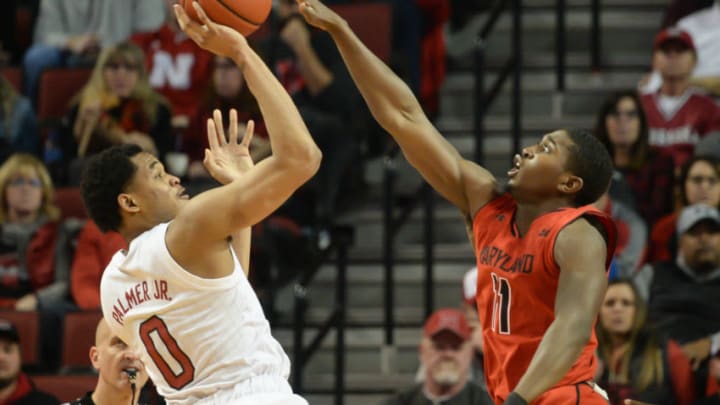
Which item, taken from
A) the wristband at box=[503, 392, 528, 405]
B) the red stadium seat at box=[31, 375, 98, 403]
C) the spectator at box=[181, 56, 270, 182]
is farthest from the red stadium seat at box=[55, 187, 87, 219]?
the wristband at box=[503, 392, 528, 405]

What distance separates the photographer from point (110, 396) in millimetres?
6238

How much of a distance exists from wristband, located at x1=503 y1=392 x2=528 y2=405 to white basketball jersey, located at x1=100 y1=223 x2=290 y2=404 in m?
0.75

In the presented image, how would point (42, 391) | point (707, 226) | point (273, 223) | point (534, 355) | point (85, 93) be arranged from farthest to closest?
point (85, 93)
point (273, 223)
point (707, 226)
point (42, 391)
point (534, 355)

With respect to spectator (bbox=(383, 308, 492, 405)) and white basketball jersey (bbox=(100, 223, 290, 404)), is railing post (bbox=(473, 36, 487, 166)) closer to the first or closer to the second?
spectator (bbox=(383, 308, 492, 405))

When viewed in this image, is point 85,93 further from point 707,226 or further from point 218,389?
point 218,389

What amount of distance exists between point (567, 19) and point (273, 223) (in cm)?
331

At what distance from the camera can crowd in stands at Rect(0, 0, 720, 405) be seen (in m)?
8.00

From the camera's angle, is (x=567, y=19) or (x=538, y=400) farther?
(x=567, y=19)

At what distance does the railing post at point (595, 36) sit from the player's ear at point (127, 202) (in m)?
6.00

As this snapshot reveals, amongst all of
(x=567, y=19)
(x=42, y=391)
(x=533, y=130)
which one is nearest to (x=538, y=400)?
(x=42, y=391)

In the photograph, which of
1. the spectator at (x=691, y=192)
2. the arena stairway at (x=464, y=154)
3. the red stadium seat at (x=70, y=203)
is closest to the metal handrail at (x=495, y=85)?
the arena stairway at (x=464, y=154)

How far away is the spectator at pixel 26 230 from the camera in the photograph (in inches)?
367

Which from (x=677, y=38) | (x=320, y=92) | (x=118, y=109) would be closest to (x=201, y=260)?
(x=320, y=92)

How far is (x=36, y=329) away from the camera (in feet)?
28.4
